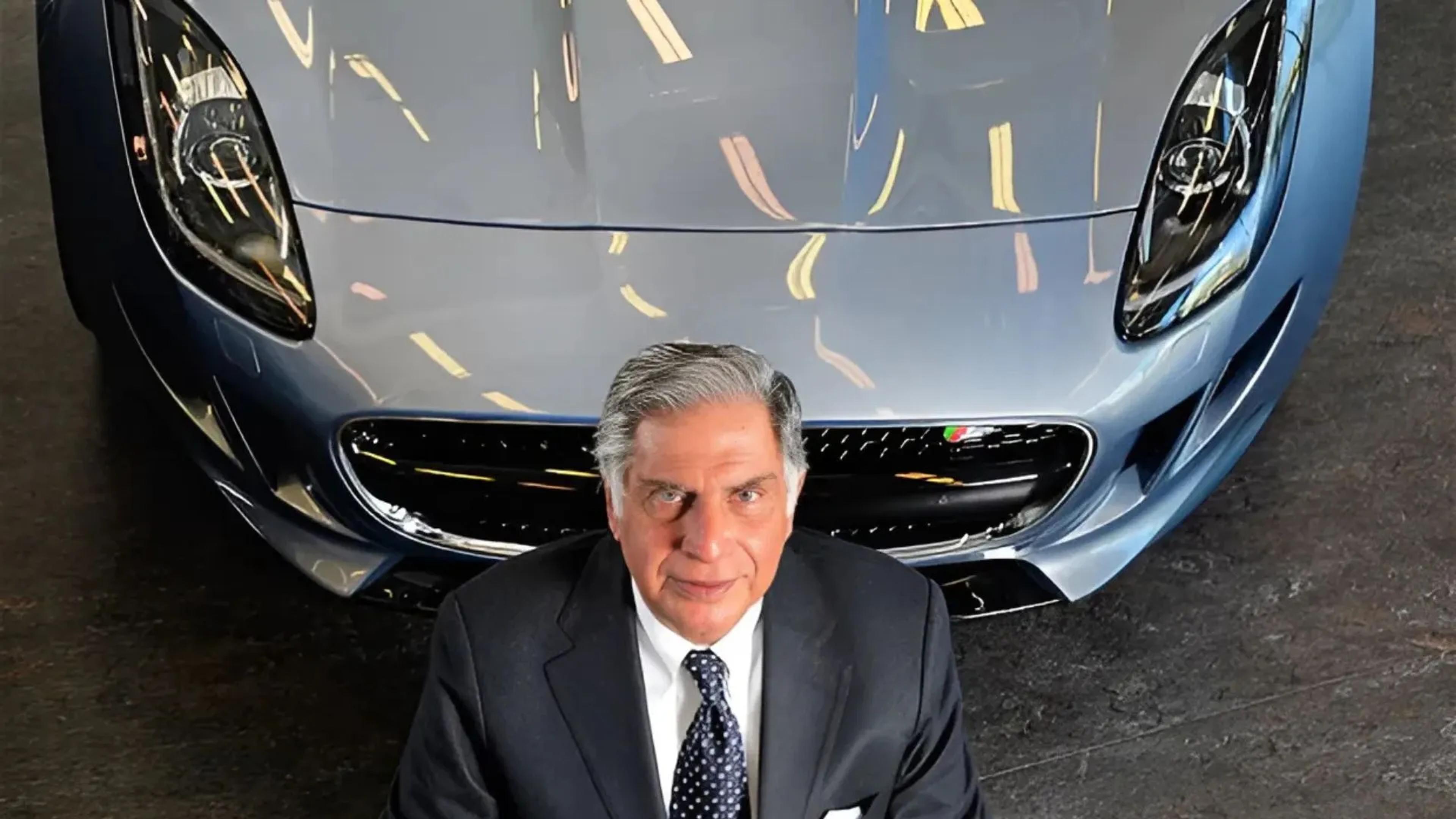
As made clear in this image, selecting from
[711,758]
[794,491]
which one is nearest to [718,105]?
[794,491]

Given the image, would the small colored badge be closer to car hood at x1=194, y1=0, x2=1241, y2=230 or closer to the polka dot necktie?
car hood at x1=194, y1=0, x2=1241, y2=230

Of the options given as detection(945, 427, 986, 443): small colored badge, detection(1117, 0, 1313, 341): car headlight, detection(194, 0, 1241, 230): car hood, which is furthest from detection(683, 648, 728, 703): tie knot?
detection(1117, 0, 1313, 341): car headlight

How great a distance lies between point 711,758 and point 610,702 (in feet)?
0.38

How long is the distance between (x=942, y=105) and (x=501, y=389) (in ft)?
2.41

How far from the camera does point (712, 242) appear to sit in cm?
216

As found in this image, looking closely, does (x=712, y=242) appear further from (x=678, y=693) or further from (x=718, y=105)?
(x=678, y=693)

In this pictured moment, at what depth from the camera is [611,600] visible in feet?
5.51

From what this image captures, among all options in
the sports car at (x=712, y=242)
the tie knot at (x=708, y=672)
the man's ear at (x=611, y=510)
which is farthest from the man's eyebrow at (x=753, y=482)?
the sports car at (x=712, y=242)

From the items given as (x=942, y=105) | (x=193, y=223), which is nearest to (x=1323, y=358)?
(x=942, y=105)

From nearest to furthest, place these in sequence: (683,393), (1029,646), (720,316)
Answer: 1. (683,393)
2. (720,316)
3. (1029,646)

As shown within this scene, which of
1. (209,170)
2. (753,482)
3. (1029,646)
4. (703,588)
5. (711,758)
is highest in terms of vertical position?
(209,170)

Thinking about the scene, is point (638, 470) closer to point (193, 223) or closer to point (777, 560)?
point (777, 560)

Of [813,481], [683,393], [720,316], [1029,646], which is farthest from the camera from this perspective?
[1029,646]

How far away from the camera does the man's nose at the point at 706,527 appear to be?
4.95 ft
